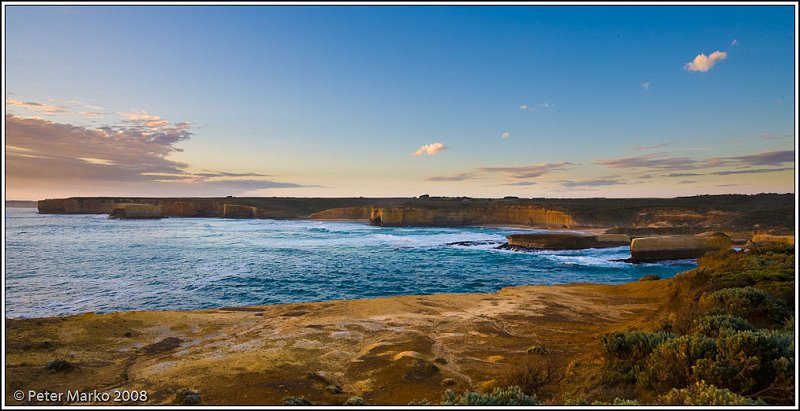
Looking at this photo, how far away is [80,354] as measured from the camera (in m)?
10.3

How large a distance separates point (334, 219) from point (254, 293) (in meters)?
94.4

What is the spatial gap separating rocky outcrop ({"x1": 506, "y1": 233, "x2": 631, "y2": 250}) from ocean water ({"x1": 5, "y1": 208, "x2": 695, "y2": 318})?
1907 mm

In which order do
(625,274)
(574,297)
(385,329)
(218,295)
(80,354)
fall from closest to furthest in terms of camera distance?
(80,354) → (385,329) → (574,297) → (218,295) → (625,274)

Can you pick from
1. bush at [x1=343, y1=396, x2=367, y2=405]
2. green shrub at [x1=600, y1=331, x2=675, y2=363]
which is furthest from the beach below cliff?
green shrub at [x1=600, y1=331, x2=675, y2=363]

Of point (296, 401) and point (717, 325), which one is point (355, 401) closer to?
point (296, 401)

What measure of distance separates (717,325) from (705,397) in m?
4.15

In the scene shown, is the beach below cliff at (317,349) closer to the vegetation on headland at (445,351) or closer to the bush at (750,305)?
the vegetation on headland at (445,351)

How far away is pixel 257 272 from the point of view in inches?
1155

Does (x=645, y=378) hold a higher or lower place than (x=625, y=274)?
higher

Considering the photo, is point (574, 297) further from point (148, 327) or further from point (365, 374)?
point (148, 327)

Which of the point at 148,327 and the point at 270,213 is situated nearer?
the point at 148,327

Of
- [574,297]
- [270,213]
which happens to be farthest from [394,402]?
[270,213]

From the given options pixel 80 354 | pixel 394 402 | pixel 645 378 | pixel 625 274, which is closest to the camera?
pixel 645 378

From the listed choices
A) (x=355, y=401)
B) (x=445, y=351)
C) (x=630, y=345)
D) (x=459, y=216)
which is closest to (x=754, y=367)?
(x=630, y=345)
